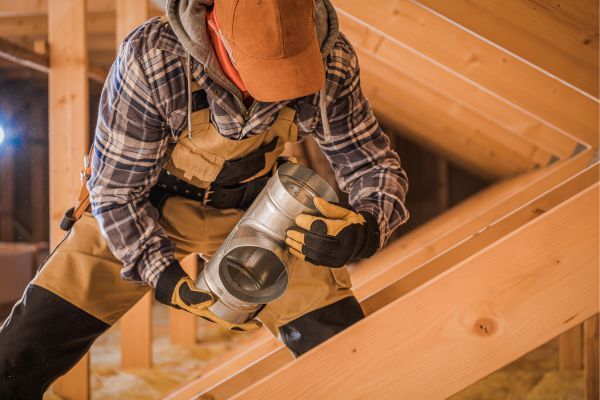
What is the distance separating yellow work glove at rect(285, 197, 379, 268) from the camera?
38.4 inches

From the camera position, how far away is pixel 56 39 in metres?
2.02

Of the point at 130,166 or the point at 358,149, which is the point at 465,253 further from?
the point at 130,166

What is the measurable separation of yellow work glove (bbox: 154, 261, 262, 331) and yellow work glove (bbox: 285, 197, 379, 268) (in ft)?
0.68

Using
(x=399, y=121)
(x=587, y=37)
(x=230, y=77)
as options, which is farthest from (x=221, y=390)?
(x=399, y=121)

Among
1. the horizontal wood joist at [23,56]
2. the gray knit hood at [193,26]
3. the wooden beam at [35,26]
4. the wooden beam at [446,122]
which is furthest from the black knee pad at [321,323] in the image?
the wooden beam at [35,26]

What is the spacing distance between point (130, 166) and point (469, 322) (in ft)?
2.25

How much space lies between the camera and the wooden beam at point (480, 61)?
1.61 metres

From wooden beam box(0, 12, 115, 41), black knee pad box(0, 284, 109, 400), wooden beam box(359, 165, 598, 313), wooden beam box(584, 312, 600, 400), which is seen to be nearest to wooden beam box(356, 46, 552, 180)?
wooden beam box(584, 312, 600, 400)

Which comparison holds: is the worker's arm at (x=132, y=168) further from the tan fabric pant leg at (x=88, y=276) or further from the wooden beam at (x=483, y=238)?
the wooden beam at (x=483, y=238)

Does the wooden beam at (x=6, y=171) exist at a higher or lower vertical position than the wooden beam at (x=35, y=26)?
higher

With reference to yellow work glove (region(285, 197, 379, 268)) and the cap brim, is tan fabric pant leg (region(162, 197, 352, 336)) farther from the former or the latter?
the cap brim

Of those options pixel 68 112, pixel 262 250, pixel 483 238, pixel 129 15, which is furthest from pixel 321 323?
pixel 129 15

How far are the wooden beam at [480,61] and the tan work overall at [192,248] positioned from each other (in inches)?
23.0

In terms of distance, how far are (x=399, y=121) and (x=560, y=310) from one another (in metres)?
3.14
